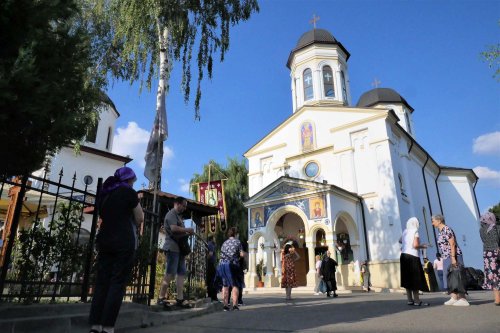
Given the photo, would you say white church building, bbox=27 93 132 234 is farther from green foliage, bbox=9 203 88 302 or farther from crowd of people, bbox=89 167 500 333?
green foliage, bbox=9 203 88 302

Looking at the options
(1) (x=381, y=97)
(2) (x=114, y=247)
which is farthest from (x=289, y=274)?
(1) (x=381, y=97)

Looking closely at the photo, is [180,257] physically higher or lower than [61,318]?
higher

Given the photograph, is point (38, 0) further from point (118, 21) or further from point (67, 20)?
point (118, 21)

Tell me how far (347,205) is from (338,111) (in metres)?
7.19

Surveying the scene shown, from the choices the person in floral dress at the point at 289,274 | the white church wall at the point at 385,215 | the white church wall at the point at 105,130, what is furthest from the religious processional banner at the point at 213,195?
the person in floral dress at the point at 289,274

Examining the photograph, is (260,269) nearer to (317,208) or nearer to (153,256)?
(317,208)

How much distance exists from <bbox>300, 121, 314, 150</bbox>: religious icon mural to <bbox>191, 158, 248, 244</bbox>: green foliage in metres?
8.35

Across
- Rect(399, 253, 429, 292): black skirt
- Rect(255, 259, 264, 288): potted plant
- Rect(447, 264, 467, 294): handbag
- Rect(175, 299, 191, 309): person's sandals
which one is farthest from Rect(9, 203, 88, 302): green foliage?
Rect(255, 259, 264, 288): potted plant

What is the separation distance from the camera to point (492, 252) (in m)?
6.98

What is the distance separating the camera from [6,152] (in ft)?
12.3

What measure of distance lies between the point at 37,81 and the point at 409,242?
7550 millimetres

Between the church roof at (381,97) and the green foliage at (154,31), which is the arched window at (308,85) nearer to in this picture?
the church roof at (381,97)

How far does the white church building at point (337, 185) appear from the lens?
19922 mm

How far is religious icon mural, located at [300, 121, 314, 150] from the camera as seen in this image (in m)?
25.1
